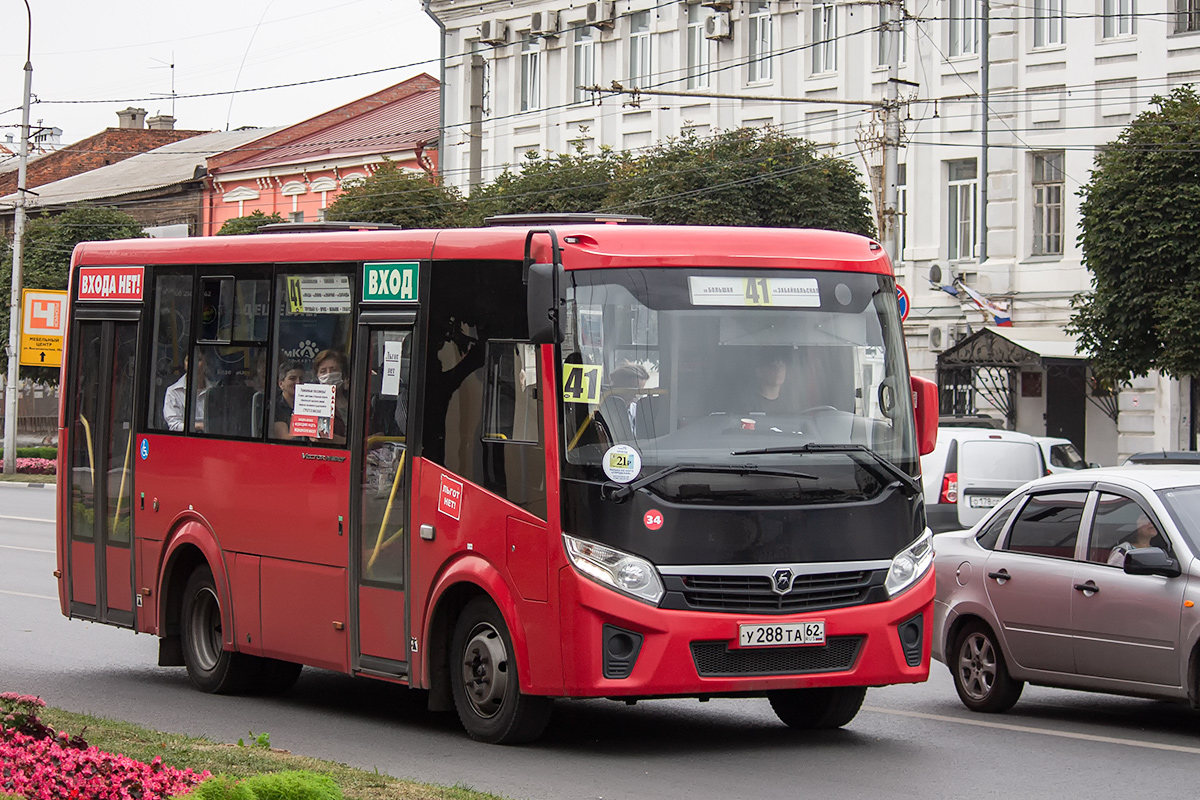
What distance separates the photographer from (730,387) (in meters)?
9.56

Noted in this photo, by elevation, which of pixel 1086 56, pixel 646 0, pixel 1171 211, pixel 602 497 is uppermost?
pixel 646 0

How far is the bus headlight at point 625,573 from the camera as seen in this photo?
30.3 feet

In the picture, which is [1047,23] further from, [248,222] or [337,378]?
[337,378]

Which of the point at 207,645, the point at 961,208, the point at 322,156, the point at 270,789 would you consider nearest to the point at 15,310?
the point at 322,156

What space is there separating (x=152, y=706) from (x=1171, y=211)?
2189 cm

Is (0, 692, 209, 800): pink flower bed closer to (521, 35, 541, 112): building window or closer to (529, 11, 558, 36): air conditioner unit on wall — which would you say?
(529, 11, 558, 36): air conditioner unit on wall

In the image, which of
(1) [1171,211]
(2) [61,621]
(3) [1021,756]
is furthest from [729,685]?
(1) [1171,211]

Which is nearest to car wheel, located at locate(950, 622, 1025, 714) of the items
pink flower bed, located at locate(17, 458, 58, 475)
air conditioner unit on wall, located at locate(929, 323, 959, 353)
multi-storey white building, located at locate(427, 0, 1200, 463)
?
multi-storey white building, located at locate(427, 0, 1200, 463)

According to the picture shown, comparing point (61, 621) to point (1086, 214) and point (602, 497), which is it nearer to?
point (602, 497)

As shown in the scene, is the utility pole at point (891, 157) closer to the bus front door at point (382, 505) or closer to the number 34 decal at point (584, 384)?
the bus front door at point (382, 505)

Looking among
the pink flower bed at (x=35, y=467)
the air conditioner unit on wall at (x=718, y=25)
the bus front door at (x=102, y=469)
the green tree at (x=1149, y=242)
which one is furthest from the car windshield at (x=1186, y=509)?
the pink flower bed at (x=35, y=467)

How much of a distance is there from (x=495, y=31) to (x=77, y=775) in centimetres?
4793

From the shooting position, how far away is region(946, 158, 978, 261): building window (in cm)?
4028

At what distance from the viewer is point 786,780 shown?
356 inches
